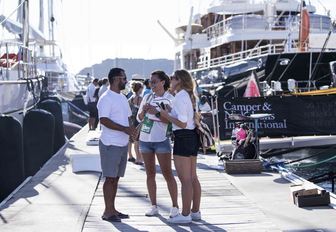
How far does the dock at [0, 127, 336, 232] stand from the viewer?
648 cm

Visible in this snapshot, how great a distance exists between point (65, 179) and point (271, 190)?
10.1ft

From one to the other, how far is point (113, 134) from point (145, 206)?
1361 millimetres

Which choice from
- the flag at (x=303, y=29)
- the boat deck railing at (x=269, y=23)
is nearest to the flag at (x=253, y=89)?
the flag at (x=303, y=29)

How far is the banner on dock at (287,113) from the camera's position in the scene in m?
12.1

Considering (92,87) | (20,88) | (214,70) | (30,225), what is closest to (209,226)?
(30,225)

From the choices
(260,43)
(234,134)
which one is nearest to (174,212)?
(234,134)

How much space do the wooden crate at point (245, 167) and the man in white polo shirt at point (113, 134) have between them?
11.5ft

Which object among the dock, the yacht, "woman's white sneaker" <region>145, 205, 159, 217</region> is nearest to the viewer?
the dock

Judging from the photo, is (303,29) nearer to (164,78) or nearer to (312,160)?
(312,160)

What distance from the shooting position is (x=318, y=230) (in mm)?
6199

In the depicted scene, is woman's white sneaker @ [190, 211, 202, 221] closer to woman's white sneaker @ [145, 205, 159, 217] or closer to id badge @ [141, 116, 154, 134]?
woman's white sneaker @ [145, 205, 159, 217]

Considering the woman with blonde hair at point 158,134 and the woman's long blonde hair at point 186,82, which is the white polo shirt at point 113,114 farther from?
the woman's long blonde hair at point 186,82

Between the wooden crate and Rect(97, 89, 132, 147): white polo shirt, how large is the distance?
360 centimetres

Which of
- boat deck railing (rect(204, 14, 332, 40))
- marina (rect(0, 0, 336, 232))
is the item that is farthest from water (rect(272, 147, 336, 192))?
boat deck railing (rect(204, 14, 332, 40))
